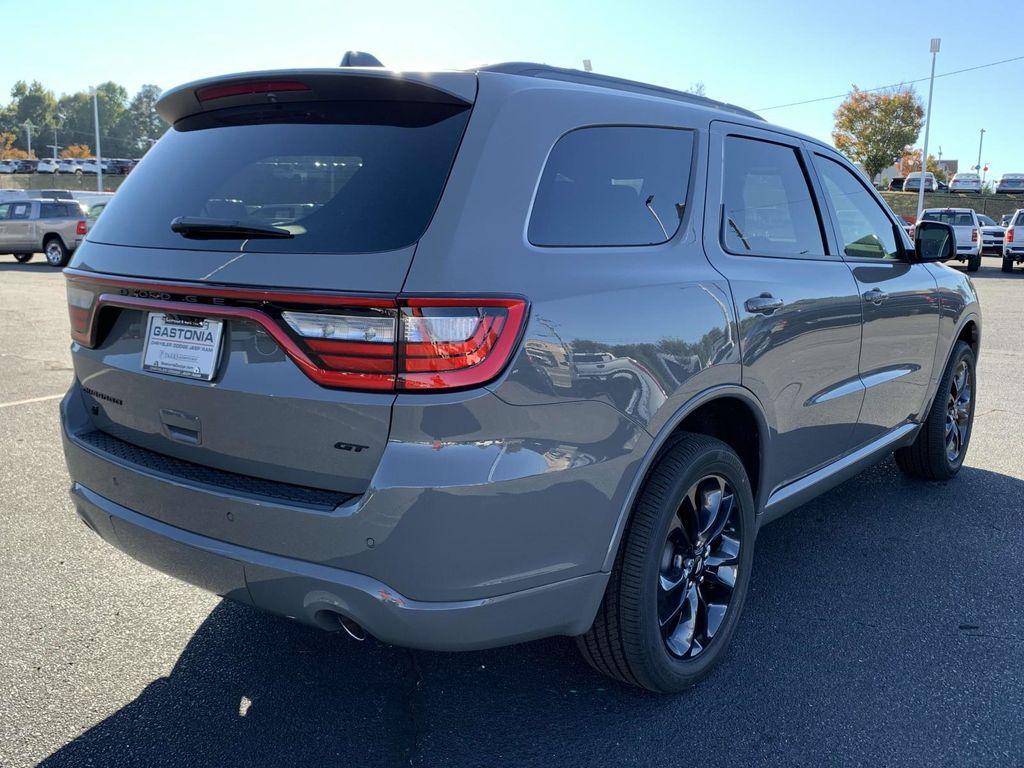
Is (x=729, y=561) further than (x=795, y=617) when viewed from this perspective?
No

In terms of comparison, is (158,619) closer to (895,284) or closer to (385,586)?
(385,586)

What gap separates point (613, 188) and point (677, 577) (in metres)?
1.23

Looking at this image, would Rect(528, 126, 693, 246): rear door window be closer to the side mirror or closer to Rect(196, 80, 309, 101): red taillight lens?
A: Rect(196, 80, 309, 101): red taillight lens

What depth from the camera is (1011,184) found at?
163ft

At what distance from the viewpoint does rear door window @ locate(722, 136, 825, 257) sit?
320cm

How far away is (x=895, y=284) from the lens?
13.7 feet

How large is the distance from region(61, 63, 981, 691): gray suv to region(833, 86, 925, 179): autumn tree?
57530mm

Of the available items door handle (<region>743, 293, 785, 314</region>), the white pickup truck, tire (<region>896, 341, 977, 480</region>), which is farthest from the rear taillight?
the white pickup truck

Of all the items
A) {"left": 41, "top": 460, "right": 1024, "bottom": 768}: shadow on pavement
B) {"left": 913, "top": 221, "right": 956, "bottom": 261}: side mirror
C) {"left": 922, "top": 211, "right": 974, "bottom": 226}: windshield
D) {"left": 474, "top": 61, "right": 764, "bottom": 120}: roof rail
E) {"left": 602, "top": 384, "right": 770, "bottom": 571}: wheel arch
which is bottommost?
{"left": 41, "top": 460, "right": 1024, "bottom": 768}: shadow on pavement

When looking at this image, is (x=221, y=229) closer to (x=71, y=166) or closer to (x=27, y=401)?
(x=27, y=401)

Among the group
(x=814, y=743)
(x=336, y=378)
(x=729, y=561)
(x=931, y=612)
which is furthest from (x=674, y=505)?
(x=931, y=612)

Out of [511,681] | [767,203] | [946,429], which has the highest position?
[767,203]

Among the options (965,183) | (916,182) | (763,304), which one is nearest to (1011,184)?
(965,183)

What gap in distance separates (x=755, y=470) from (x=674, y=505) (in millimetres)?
723
